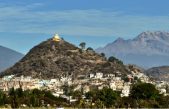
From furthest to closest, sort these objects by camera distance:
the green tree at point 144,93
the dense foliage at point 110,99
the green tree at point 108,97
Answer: the green tree at point 144,93
the green tree at point 108,97
the dense foliage at point 110,99

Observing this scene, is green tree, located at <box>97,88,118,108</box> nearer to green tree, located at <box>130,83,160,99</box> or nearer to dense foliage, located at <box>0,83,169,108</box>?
dense foliage, located at <box>0,83,169,108</box>

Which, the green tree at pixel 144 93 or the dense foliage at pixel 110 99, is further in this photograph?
the green tree at pixel 144 93

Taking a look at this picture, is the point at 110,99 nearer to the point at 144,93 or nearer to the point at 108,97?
the point at 108,97

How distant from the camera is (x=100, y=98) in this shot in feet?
405

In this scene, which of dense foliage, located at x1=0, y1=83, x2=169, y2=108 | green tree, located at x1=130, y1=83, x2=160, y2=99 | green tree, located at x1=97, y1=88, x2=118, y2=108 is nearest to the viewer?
dense foliage, located at x1=0, y1=83, x2=169, y2=108

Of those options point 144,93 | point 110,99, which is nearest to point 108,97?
point 110,99

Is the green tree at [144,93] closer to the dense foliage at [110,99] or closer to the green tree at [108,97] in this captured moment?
the dense foliage at [110,99]

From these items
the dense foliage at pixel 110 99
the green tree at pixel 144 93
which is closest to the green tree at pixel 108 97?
the dense foliage at pixel 110 99

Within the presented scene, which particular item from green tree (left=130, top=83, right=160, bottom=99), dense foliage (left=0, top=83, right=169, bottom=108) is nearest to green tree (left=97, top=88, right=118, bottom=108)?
dense foliage (left=0, top=83, right=169, bottom=108)

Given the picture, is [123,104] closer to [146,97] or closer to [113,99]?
[113,99]

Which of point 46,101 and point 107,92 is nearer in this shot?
point 46,101

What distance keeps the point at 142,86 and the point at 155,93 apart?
17.1ft

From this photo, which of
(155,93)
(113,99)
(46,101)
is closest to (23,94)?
(46,101)

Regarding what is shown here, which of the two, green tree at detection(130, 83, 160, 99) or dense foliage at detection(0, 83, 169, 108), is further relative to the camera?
green tree at detection(130, 83, 160, 99)
